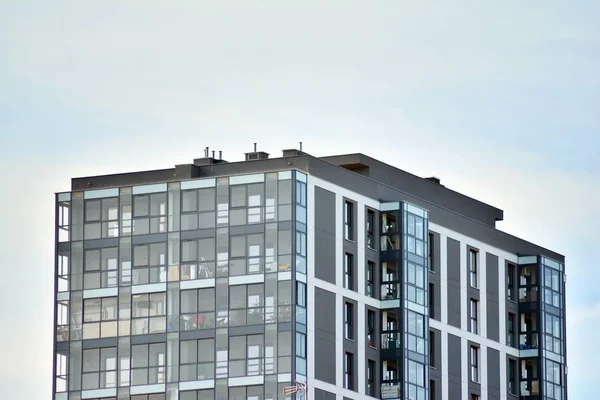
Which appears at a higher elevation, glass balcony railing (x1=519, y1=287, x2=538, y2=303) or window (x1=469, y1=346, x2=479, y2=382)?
glass balcony railing (x1=519, y1=287, x2=538, y2=303)

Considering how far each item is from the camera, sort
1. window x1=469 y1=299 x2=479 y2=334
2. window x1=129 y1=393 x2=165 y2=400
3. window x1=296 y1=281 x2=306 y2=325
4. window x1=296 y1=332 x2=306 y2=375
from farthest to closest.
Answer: window x1=469 y1=299 x2=479 y2=334 → window x1=129 y1=393 x2=165 y2=400 → window x1=296 y1=281 x2=306 y2=325 → window x1=296 y1=332 x2=306 y2=375

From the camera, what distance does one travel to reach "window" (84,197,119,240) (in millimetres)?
132000

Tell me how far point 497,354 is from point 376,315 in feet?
53.7

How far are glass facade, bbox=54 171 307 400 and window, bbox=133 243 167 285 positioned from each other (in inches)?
2.4

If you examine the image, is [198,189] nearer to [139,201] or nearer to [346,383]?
[139,201]

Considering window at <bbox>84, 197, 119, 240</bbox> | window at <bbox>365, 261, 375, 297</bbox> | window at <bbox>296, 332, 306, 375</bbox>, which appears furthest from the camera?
window at <bbox>365, 261, 375, 297</bbox>

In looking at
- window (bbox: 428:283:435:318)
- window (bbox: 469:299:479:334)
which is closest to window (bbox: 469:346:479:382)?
window (bbox: 469:299:479:334)

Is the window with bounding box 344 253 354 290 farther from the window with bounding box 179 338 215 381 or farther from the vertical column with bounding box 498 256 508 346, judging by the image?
the vertical column with bounding box 498 256 508 346

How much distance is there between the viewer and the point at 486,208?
150 meters

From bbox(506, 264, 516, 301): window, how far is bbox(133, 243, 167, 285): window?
2870 cm

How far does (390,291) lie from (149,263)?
15.1m

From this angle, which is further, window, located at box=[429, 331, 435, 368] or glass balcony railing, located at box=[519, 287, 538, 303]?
glass balcony railing, located at box=[519, 287, 538, 303]

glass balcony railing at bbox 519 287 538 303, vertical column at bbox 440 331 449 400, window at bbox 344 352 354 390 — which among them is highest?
glass balcony railing at bbox 519 287 538 303

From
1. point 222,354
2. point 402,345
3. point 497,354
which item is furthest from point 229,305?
point 497,354
